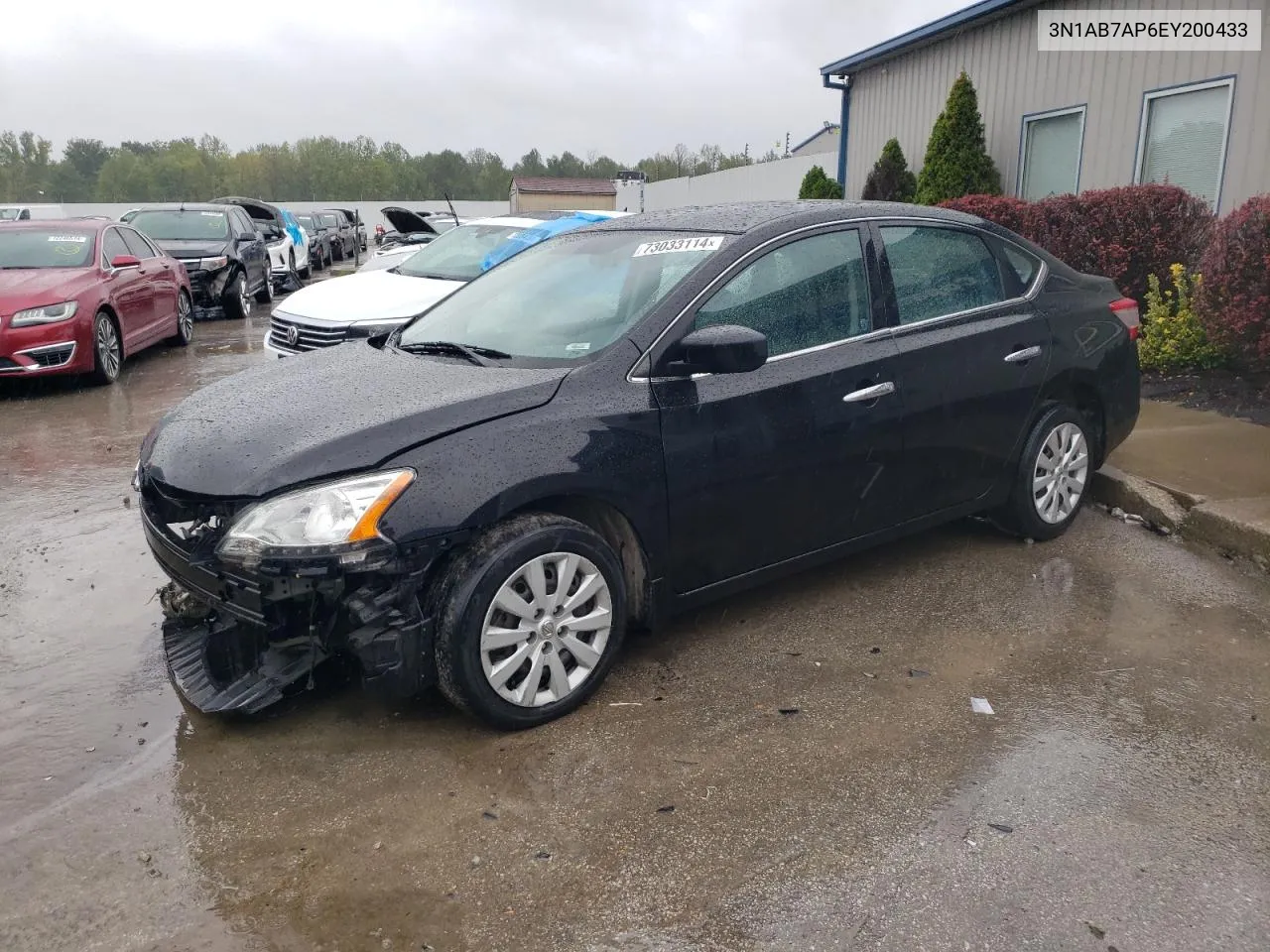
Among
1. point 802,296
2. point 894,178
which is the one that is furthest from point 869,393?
point 894,178

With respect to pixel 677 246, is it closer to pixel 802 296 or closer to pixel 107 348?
pixel 802 296

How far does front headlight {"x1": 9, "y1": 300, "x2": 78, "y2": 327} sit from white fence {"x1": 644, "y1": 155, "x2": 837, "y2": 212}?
11852 mm

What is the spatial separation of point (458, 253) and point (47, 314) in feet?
11.6

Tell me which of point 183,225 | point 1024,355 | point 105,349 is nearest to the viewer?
point 1024,355

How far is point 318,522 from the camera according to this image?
2.99 metres

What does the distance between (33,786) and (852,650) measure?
9.37 ft

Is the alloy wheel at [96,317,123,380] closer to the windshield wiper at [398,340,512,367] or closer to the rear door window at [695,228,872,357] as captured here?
the windshield wiper at [398,340,512,367]

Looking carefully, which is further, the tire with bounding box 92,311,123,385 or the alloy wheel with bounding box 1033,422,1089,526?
the tire with bounding box 92,311,123,385

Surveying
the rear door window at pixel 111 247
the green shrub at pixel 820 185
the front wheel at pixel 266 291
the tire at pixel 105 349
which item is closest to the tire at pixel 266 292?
the front wheel at pixel 266 291

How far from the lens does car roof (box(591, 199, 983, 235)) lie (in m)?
4.08

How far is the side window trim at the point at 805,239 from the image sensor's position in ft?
12.2

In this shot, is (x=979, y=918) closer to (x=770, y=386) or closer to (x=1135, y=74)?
(x=770, y=386)

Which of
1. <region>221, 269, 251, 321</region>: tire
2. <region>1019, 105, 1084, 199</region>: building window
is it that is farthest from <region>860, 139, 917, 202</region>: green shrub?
<region>221, 269, 251, 321</region>: tire

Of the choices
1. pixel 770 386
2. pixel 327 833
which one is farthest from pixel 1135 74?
pixel 327 833
